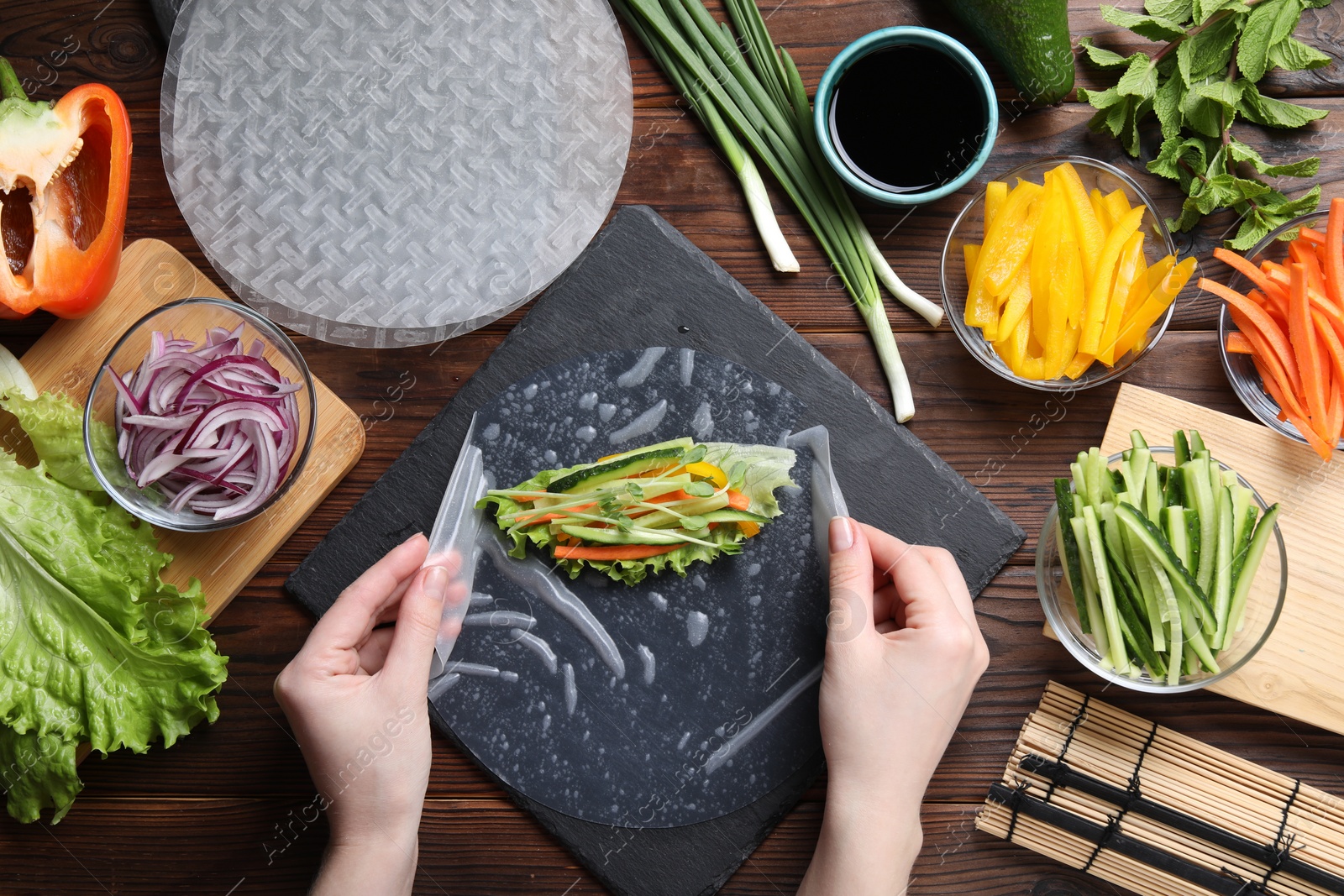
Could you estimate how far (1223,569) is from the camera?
1.26 metres

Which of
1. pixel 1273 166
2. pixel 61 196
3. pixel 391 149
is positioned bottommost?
pixel 1273 166

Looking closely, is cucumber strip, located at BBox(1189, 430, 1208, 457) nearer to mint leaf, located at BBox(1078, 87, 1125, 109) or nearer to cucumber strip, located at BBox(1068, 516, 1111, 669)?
cucumber strip, located at BBox(1068, 516, 1111, 669)

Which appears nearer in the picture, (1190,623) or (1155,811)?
(1190,623)

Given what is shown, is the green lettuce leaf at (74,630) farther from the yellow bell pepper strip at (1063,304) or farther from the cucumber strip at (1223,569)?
the cucumber strip at (1223,569)

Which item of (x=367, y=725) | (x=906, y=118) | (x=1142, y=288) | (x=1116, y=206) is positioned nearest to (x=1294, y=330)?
(x=1142, y=288)

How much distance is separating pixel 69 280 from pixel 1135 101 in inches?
70.0

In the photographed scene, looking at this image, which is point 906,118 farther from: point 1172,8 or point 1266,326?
point 1266,326

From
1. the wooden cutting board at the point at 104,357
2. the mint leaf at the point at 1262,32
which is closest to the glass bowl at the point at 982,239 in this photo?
the mint leaf at the point at 1262,32

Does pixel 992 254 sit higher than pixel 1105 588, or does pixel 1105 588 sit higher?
pixel 992 254

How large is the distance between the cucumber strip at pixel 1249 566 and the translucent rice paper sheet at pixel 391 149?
121 centimetres

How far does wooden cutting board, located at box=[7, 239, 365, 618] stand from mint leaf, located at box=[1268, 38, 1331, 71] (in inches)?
66.2

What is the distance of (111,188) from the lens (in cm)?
132

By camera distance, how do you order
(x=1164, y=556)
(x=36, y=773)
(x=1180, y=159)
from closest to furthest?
(x=1164, y=556), (x=36, y=773), (x=1180, y=159)

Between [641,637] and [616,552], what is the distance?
17 cm
